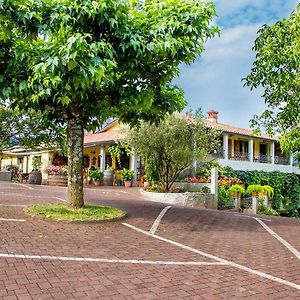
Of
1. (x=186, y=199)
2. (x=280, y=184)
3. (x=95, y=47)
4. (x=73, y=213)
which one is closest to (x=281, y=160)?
(x=280, y=184)

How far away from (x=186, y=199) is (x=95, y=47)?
34.7 ft

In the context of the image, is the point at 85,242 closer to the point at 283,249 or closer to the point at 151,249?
the point at 151,249

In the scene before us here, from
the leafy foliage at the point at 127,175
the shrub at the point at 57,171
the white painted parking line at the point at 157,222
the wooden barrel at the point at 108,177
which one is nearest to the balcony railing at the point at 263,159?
the leafy foliage at the point at 127,175

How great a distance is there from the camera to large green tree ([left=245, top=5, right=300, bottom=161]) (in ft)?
28.3

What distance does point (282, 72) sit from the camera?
8.89m

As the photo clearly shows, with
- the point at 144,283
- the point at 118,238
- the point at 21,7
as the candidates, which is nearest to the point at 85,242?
the point at 118,238

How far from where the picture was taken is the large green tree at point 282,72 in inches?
340

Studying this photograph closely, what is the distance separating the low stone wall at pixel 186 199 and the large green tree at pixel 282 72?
6641 mm

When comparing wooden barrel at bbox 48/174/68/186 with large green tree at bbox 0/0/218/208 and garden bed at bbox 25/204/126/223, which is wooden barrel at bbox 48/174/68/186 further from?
large green tree at bbox 0/0/218/208

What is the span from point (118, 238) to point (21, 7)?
5289 mm

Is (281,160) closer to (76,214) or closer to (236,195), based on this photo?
(236,195)

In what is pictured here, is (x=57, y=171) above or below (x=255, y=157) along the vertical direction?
below

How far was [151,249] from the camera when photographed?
6.95m

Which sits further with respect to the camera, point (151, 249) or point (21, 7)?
point (21, 7)
